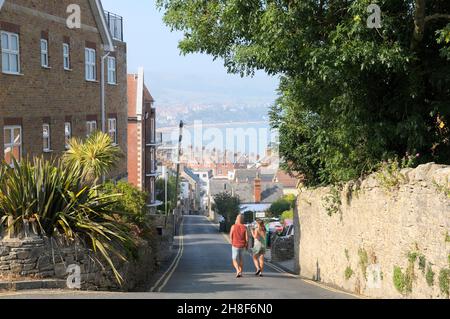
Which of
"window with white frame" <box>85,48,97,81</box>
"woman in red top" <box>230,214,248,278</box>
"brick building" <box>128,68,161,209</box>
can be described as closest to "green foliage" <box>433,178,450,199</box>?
"woman in red top" <box>230,214,248,278</box>

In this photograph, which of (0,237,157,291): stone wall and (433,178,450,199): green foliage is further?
(0,237,157,291): stone wall

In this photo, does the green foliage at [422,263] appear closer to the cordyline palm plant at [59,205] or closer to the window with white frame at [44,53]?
the cordyline palm plant at [59,205]

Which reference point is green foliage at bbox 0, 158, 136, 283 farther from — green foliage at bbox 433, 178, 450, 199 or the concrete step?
green foliage at bbox 433, 178, 450, 199

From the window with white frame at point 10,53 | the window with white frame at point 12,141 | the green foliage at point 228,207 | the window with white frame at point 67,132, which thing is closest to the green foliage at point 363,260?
the window with white frame at point 12,141

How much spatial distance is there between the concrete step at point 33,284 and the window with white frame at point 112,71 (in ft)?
67.3

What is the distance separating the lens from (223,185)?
125188 mm

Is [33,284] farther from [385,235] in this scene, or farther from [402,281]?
[385,235]

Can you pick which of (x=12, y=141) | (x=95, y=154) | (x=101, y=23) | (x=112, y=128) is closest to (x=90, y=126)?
(x=112, y=128)

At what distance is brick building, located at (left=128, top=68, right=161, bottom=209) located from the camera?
54750 mm

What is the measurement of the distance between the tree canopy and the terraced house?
7.45 metres

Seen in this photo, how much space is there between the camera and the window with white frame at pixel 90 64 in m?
30.0

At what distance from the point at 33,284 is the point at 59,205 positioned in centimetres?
220

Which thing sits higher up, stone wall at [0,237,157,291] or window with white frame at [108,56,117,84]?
window with white frame at [108,56,117,84]
